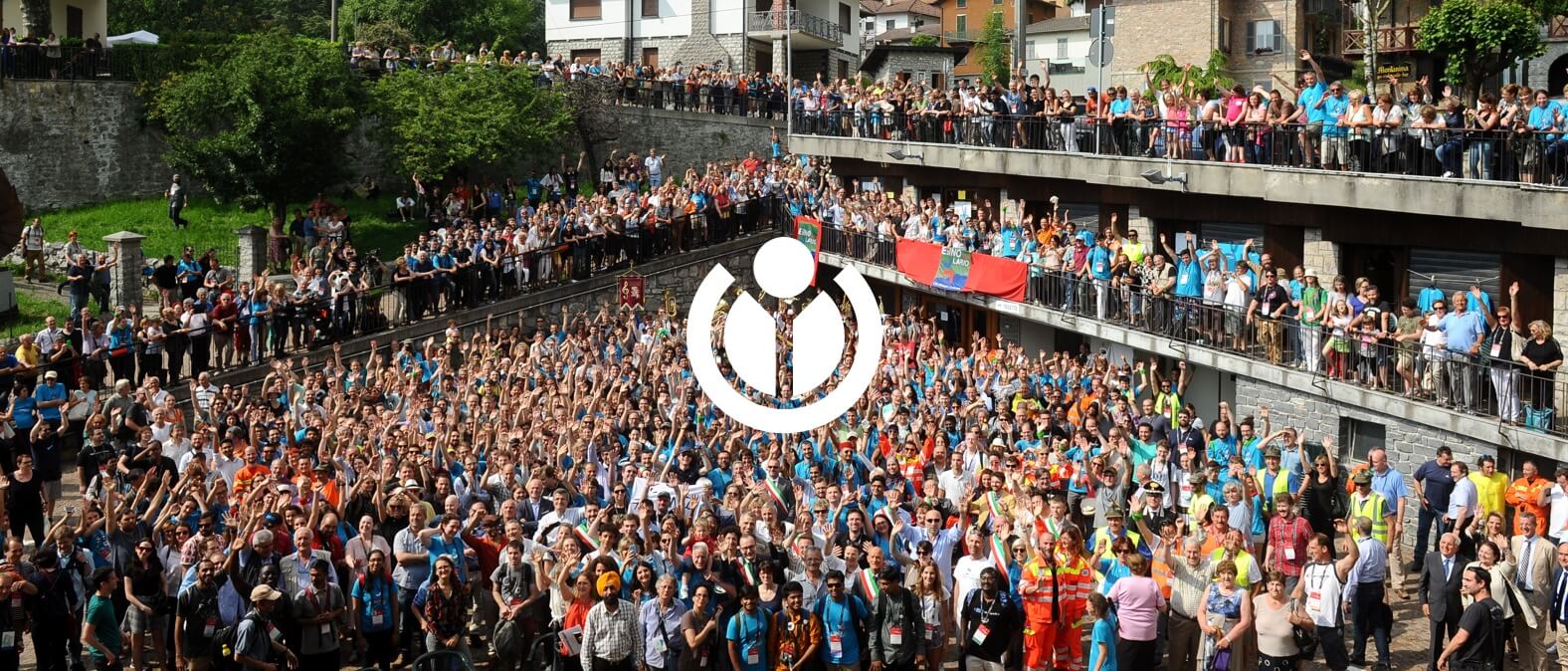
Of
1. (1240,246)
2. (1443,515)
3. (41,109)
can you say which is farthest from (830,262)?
(41,109)

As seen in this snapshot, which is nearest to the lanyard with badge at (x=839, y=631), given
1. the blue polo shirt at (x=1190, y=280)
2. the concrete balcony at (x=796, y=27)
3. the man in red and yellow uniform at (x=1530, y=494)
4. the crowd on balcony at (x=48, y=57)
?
the man in red and yellow uniform at (x=1530, y=494)

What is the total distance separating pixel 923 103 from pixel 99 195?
19.7 meters

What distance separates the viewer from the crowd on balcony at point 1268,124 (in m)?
18.5

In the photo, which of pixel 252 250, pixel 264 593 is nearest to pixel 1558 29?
pixel 252 250

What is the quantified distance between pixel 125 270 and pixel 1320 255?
19298 mm

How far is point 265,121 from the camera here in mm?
33969

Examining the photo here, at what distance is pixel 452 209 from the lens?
116 feet

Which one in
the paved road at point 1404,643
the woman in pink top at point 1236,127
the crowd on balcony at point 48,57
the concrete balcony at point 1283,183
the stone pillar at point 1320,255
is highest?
the crowd on balcony at point 48,57

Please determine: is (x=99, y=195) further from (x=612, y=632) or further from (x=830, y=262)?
(x=612, y=632)

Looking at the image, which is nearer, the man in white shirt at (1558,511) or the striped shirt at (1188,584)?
the striped shirt at (1188,584)

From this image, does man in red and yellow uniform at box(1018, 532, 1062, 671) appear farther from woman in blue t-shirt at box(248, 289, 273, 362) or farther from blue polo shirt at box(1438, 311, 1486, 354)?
woman in blue t-shirt at box(248, 289, 273, 362)

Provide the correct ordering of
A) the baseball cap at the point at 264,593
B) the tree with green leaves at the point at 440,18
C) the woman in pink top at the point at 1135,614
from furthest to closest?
the tree with green leaves at the point at 440,18 → the woman in pink top at the point at 1135,614 → the baseball cap at the point at 264,593

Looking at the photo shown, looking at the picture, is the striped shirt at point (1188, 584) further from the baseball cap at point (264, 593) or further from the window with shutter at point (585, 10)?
the window with shutter at point (585, 10)
